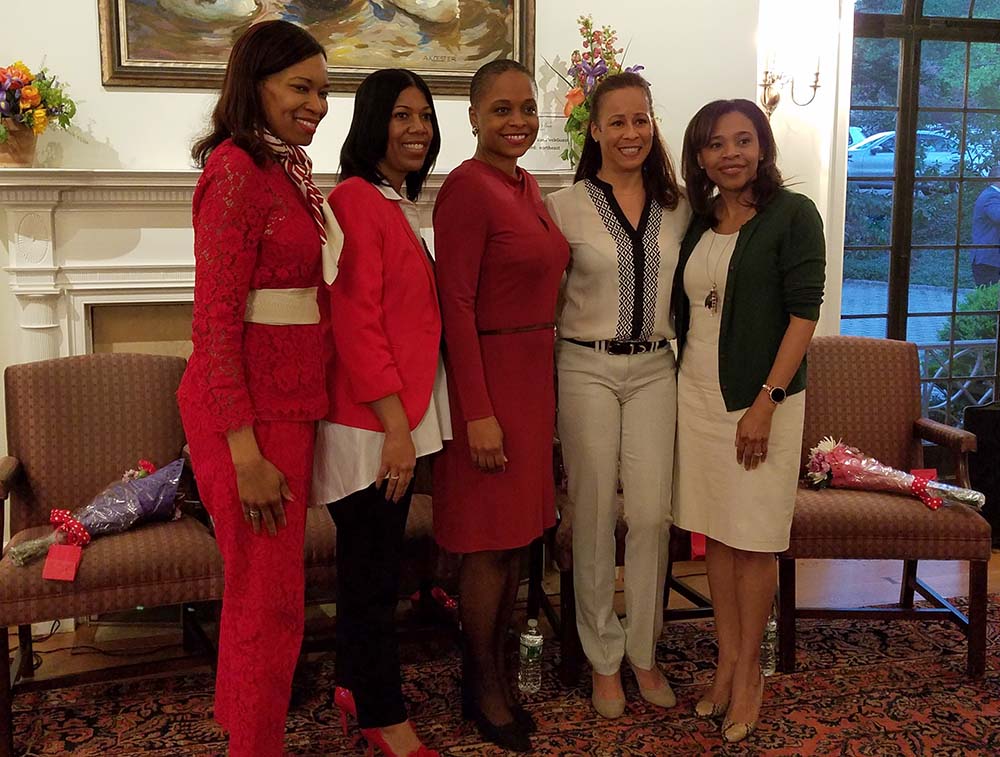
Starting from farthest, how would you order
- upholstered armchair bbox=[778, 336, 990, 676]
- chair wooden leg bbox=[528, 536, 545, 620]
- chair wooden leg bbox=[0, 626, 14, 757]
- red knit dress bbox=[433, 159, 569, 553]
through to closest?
chair wooden leg bbox=[528, 536, 545, 620] < upholstered armchair bbox=[778, 336, 990, 676] < chair wooden leg bbox=[0, 626, 14, 757] < red knit dress bbox=[433, 159, 569, 553]

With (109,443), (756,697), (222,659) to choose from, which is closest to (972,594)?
(756,697)

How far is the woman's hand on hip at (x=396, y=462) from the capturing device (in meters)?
1.83

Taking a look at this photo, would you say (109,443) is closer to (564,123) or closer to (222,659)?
(222,659)

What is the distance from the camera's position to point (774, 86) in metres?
3.59

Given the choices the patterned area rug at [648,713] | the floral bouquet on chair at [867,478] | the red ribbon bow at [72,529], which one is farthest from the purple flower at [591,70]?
the red ribbon bow at [72,529]

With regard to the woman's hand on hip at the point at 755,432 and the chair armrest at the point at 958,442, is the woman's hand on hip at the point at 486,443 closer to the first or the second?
the woman's hand on hip at the point at 755,432

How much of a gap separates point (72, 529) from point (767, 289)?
177 cm

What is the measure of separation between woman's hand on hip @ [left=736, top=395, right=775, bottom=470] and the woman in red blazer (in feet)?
2.24

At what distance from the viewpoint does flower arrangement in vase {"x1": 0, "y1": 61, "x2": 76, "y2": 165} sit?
8.88 feet

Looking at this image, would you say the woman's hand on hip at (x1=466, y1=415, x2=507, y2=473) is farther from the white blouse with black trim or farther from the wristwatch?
the wristwatch

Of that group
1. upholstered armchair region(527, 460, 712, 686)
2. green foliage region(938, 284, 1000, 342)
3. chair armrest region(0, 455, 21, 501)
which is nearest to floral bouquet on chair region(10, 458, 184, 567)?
chair armrest region(0, 455, 21, 501)

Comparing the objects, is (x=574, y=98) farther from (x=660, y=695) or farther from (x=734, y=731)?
(x=734, y=731)

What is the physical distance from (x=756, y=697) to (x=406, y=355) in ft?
4.11

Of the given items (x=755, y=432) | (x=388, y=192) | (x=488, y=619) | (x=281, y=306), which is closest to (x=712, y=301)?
(x=755, y=432)
